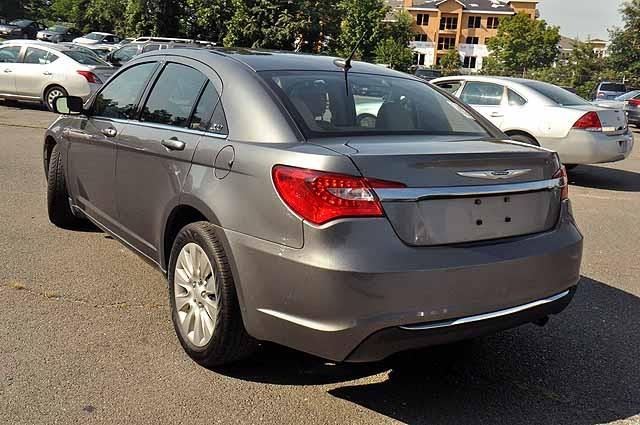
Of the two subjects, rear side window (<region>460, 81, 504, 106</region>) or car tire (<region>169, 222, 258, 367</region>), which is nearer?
car tire (<region>169, 222, 258, 367</region>)

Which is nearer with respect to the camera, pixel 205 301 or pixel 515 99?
pixel 205 301

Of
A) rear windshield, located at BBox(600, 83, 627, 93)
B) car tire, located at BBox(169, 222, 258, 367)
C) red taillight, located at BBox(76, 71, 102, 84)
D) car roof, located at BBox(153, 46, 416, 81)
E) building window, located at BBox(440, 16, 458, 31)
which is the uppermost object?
building window, located at BBox(440, 16, 458, 31)

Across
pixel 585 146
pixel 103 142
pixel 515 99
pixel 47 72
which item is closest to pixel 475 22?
pixel 47 72

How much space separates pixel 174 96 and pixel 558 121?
6.76 meters

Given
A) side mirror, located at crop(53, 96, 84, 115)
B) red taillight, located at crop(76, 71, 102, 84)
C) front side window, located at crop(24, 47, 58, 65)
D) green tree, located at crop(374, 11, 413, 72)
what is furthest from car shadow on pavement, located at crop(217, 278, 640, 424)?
green tree, located at crop(374, 11, 413, 72)

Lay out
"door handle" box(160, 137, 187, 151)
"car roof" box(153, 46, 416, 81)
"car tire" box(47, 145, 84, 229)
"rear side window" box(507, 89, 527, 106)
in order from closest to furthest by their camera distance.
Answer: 1. "door handle" box(160, 137, 187, 151)
2. "car roof" box(153, 46, 416, 81)
3. "car tire" box(47, 145, 84, 229)
4. "rear side window" box(507, 89, 527, 106)

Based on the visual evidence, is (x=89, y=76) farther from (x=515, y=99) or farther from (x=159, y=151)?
(x=159, y=151)

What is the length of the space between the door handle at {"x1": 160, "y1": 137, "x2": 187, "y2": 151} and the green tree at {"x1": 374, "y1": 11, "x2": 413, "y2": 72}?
40.3 m

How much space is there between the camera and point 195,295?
3.22m

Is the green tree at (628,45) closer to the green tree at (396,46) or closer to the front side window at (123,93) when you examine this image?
the green tree at (396,46)

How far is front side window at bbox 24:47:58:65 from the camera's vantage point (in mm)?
14109

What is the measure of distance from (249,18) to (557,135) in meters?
35.5

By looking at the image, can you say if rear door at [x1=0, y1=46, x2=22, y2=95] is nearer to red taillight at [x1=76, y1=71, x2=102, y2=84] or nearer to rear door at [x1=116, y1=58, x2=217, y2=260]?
red taillight at [x1=76, y1=71, x2=102, y2=84]

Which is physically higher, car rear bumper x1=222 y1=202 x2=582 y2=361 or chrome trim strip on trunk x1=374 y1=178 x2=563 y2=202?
chrome trim strip on trunk x1=374 y1=178 x2=563 y2=202
